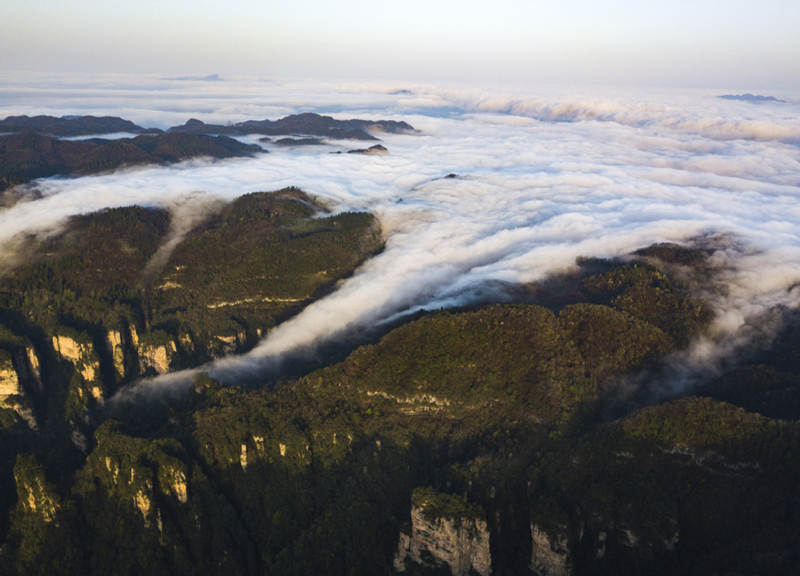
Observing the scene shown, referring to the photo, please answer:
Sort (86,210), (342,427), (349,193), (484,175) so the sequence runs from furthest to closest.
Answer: (484,175) → (349,193) → (86,210) → (342,427)

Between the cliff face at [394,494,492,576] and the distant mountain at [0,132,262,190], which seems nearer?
the cliff face at [394,494,492,576]

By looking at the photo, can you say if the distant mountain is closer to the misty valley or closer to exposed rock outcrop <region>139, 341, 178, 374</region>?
the misty valley

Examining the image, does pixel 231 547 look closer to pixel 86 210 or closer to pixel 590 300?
pixel 590 300

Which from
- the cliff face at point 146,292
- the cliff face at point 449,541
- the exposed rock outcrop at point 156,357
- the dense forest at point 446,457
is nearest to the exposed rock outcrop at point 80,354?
the cliff face at point 146,292

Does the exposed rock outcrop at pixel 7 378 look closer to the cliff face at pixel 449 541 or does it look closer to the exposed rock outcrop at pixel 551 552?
the cliff face at pixel 449 541

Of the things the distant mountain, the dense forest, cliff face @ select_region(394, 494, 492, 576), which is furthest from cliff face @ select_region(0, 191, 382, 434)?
the distant mountain

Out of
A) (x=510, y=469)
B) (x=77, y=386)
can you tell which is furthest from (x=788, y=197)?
(x=77, y=386)
